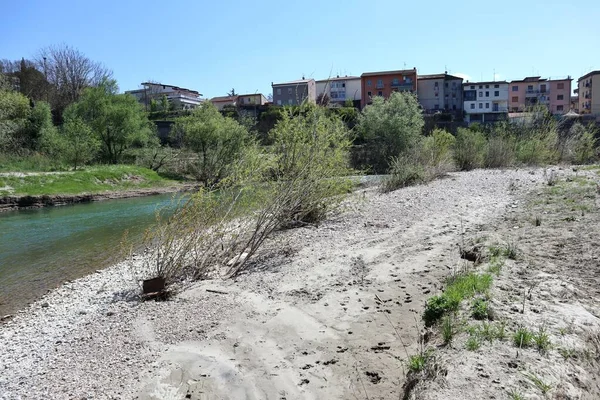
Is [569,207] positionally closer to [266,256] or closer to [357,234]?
[357,234]

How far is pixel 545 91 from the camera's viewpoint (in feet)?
329

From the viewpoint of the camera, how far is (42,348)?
667cm

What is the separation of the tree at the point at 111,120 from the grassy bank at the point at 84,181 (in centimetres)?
825

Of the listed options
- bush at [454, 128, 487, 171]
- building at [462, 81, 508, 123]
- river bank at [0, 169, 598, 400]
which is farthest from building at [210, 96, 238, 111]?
river bank at [0, 169, 598, 400]

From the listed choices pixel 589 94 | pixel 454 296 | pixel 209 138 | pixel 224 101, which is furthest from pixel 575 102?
pixel 454 296

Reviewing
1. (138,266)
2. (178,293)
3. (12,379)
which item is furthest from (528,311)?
(138,266)

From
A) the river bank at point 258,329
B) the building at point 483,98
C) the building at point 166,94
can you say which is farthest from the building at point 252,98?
the river bank at point 258,329

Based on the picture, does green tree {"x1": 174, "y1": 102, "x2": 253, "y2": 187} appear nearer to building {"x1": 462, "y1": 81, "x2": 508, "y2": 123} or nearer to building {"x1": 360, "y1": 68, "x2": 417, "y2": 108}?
building {"x1": 360, "y1": 68, "x2": 417, "y2": 108}

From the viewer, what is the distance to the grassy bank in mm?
31562

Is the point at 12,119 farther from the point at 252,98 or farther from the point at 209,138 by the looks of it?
the point at 252,98

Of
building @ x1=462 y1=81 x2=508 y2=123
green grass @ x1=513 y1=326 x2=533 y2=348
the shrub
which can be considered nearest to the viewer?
green grass @ x1=513 y1=326 x2=533 y2=348

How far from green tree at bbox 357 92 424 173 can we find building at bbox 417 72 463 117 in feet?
164

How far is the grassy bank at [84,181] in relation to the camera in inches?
1243

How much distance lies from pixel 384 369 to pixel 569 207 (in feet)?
28.6
